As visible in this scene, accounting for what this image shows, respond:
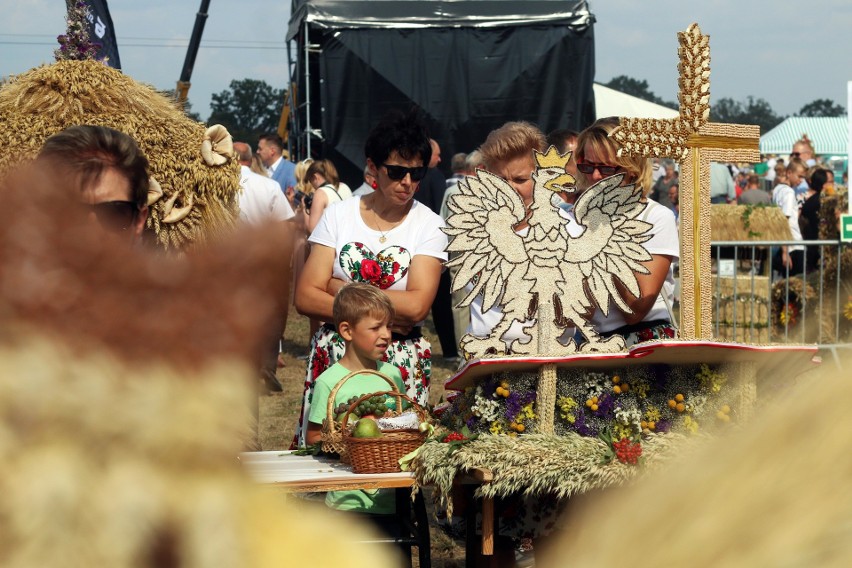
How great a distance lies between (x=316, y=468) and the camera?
3.49m

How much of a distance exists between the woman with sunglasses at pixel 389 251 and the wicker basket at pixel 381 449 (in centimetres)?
60

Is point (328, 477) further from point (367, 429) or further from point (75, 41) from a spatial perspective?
point (75, 41)

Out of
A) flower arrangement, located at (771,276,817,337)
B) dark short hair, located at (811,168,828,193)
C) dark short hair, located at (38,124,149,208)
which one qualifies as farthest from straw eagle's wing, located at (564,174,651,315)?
dark short hair, located at (811,168,828,193)

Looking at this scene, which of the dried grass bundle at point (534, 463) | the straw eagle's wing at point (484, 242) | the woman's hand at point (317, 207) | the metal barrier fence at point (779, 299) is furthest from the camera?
the woman's hand at point (317, 207)

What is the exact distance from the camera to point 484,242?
346 cm

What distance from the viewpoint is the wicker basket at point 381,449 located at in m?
3.33

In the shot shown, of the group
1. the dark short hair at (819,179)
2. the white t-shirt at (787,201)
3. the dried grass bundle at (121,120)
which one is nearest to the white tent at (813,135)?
the white t-shirt at (787,201)

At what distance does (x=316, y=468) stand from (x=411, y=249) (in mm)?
942

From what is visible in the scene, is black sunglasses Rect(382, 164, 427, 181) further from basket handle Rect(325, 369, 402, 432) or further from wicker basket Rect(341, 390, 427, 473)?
wicker basket Rect(341, 390, 427, 473)

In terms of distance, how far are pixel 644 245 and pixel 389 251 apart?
3.15 ft

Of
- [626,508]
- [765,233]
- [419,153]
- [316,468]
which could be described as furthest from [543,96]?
[626,508]

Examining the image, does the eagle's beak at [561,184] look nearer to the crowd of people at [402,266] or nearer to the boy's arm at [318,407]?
the crowd of people at [402,266]

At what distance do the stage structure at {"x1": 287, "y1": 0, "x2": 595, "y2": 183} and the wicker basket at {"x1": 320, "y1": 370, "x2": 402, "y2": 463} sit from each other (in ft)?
27.3

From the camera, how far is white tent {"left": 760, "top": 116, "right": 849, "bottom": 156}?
35.5m
